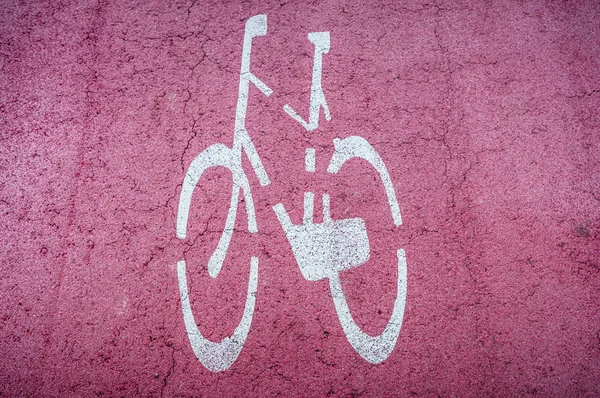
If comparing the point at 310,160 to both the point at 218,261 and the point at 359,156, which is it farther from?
the point at 218,261

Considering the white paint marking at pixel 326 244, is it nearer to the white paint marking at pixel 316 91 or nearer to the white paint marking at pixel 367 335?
the white paint marking at pixel 367 335

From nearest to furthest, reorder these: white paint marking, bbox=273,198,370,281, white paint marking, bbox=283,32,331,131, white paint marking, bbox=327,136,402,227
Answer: white paint marking, bbox=273,198,370,281
white paint marking, bbox=327,136,402,227
white paint marking, bbox=283,32,331,131

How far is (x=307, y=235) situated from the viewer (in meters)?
2.48

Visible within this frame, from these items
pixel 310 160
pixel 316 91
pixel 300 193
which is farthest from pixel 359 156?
pixel 316 91

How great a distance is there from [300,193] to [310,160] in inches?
12.2

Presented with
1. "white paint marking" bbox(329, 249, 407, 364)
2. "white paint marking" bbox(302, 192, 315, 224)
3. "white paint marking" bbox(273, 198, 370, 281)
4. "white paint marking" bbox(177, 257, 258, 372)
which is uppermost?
"white paint marking" bbox(302, 192, 315, 224)

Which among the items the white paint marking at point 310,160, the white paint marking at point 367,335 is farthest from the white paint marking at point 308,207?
the white paint marking at point 367,335

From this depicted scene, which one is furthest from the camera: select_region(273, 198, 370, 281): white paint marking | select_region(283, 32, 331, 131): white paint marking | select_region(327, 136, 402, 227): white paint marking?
select_region(283, 32, 331, 131): white paint marking

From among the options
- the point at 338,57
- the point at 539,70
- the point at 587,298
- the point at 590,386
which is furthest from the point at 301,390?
the point at 539,70

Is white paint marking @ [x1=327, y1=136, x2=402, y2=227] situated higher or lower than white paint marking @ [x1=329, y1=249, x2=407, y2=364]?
higher

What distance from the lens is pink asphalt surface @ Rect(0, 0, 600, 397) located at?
2297 mm

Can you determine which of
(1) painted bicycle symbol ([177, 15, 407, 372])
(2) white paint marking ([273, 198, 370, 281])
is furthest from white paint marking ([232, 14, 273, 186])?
(2) white paint marking ([273, 198, 370, 281])

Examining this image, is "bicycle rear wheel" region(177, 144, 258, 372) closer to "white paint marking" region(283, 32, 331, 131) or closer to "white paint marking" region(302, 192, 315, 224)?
"white paint marking" region(302, 192, 315, 224)

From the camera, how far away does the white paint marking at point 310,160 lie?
2.64m
